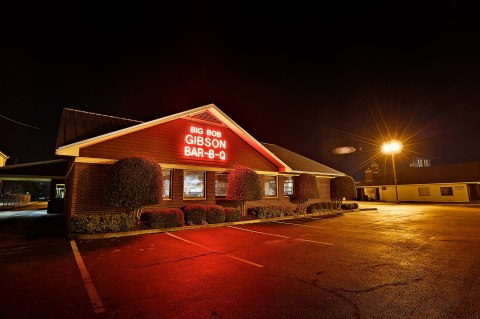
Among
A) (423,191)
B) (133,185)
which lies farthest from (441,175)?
(133,185)

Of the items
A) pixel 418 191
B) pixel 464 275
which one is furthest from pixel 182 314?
pixel 418 191

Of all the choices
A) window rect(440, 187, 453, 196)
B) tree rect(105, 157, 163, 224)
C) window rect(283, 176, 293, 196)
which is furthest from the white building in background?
tree rect(105, 157, 163, 224)

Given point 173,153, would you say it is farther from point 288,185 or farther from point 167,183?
point 288,185

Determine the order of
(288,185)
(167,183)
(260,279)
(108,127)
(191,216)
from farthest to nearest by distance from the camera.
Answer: (288,185)
(108,127)
(167,183)
(191,216)
(260,279)

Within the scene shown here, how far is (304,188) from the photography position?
20578mm

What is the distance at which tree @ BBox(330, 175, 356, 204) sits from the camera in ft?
79.0

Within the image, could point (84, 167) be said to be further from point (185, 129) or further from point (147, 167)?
point (185, 129)

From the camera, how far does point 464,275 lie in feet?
18.3

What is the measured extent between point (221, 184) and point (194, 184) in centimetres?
202

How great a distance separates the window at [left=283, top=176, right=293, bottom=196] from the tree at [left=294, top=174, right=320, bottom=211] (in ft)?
1.41

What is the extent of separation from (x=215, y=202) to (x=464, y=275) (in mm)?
12524

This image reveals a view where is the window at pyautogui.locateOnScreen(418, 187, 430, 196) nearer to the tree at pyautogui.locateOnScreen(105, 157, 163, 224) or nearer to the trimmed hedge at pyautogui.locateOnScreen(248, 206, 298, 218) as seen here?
the trimmed hedge at pyautogui.locateOnScreen(248, 206, 298, 218)

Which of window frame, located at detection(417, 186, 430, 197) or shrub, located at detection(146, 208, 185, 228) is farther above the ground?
window frame, located at detection(417, 186, 430, 197)

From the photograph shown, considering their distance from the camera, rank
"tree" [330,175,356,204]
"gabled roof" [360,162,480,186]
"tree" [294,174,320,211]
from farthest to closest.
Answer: "gabled roof" [360,162,480,186] → "tree" [330,175,356,204] → "tree" [294,174,320,211]
